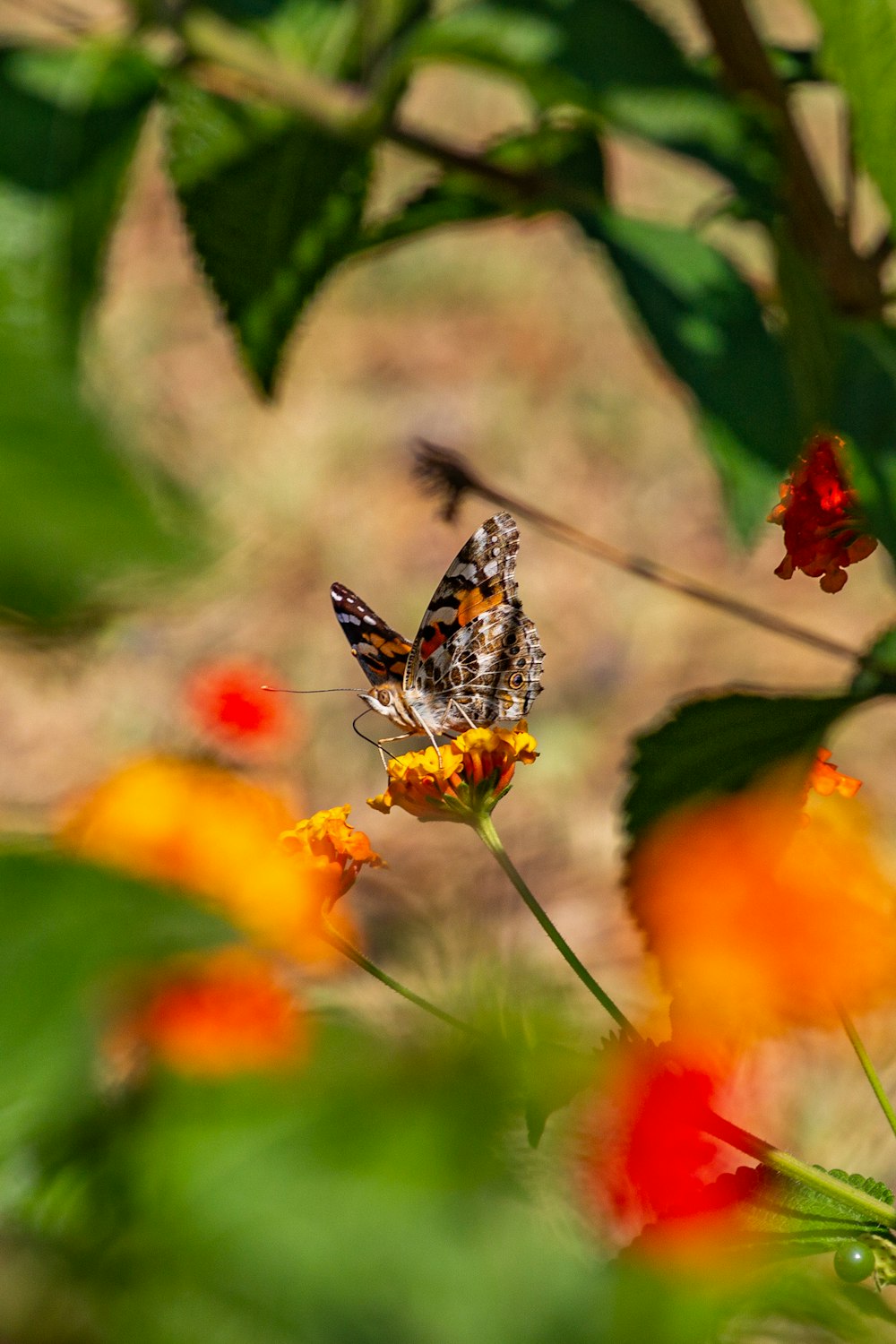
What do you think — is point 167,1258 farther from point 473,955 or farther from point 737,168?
point 737,168

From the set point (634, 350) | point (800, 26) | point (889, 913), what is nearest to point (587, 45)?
point (889, 913)

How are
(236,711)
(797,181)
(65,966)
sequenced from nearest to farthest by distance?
(65,966)
(797,181)
(236,711)

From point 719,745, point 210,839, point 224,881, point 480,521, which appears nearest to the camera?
point 224,881

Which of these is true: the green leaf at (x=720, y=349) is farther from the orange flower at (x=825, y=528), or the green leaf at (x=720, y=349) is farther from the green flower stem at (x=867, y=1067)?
the green flower stem at (x=867, y=1067)

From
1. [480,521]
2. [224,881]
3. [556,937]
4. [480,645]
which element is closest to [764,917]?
[556,937]

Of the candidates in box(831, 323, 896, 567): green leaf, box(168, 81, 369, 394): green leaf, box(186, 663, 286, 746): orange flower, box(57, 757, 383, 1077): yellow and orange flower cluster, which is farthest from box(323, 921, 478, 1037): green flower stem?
box(186, 663, 286, 746): orange flower

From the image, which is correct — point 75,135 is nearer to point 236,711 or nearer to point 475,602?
point 475,602
